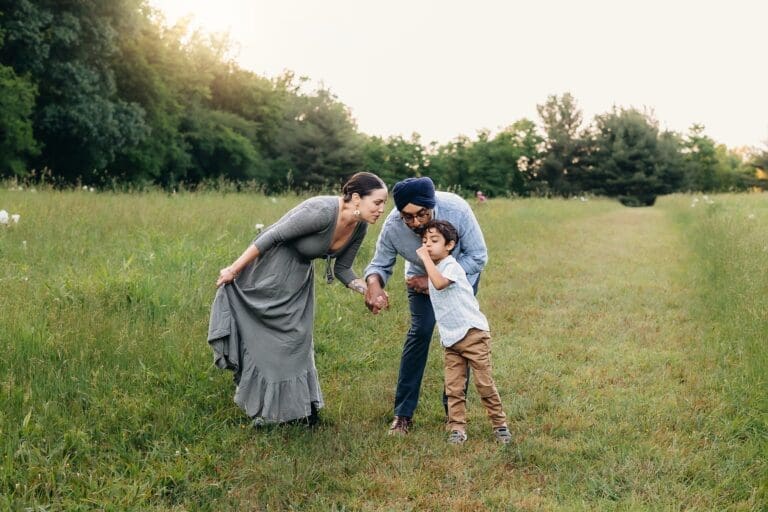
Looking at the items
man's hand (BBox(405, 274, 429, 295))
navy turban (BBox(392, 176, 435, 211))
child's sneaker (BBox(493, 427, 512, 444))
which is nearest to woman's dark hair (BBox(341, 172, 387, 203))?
navy turban (BBox(392, 176, 435, 211))

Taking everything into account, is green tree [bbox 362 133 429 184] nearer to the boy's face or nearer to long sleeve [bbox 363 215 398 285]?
long sleeve [bbox 363 215 398 285]

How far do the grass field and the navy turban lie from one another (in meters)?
1.50

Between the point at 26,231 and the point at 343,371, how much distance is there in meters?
4.68

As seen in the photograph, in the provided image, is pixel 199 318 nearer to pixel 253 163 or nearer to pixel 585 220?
A: pixel 585 220

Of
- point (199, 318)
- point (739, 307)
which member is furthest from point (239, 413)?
point (739, 307)

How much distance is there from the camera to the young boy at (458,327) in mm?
4215

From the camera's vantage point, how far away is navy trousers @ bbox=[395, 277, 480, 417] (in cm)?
449

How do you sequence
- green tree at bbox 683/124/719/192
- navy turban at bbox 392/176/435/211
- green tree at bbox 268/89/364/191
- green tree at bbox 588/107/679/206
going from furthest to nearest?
green tree at bbox 683/124/719/192 → green tree at bbox 588/107/679/206 → green tree at bbox 268/89/364/191 → navy turban at bbox 392/176/435/211

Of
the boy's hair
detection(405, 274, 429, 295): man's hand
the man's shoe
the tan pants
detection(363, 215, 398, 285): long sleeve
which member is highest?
the boy's hair

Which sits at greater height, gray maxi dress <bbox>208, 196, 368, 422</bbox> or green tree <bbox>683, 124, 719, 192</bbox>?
green tree <bbox>683, 124, 719, 192</bbox>

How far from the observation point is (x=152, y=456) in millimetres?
3732

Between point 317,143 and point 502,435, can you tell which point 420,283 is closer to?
point 502,435

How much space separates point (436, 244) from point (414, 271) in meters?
0.37

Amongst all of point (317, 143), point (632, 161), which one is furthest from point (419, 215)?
point (632, 161)
